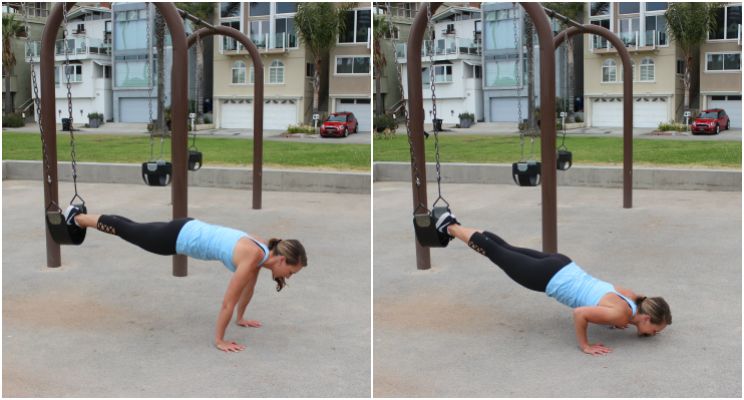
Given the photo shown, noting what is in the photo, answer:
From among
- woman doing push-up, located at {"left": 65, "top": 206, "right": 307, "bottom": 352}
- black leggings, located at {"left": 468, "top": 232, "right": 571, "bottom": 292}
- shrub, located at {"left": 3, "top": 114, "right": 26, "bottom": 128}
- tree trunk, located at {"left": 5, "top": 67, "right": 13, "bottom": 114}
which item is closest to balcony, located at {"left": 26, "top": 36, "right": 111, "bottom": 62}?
tree trunk, located at {"left": 5, "top": 67, "right": 13, "bottom": 114}

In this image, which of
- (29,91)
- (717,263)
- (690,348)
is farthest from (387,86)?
(690,348)

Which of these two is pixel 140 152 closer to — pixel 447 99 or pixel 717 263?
pixel 717 263

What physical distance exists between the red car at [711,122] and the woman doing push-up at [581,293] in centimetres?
2756

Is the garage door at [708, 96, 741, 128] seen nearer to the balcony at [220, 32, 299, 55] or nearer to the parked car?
the parked car

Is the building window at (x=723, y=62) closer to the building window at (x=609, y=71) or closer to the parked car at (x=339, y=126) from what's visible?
the building window at (x=609, y=71)

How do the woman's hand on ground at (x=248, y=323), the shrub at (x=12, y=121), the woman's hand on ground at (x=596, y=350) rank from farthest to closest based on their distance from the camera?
the shrub at (x=12, y=121) → the woman's hand on ground at (x=248, y=323) → the woman's hand on ground at (x=596, y=350)

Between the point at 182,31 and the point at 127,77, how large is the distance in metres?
36.0

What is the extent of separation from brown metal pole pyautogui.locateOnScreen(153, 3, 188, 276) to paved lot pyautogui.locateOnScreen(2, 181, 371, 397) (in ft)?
2.35

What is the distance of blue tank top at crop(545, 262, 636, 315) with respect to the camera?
494 centimetres

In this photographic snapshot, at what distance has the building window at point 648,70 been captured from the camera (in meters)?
38.3

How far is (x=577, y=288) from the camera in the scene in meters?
4.97

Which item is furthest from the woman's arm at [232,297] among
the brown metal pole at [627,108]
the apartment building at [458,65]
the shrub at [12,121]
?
the apartment building at [458,65]

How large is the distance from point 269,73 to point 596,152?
20453mm

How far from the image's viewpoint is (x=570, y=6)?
3909 cm
